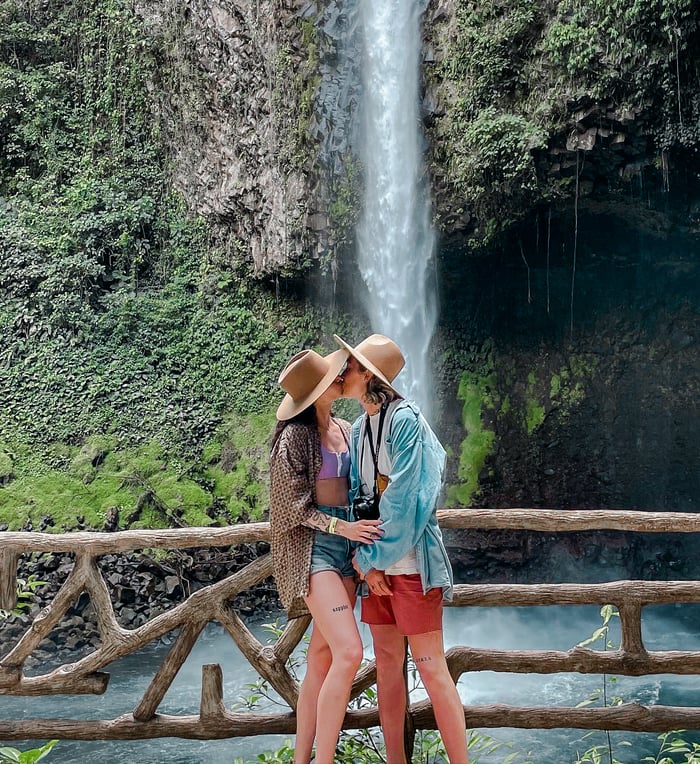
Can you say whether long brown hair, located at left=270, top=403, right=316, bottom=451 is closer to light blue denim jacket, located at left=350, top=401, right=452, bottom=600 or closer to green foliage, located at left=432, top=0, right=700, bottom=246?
light blue denim jacket, located at left=350, top=401, right=452, bottom=600

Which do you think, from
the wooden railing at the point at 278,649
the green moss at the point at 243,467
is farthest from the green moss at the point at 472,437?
the wooden railing at the point at 278,649

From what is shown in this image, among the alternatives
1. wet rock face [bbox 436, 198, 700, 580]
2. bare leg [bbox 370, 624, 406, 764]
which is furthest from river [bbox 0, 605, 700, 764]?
wet rock face [bbox 436, 198, 700, 580]

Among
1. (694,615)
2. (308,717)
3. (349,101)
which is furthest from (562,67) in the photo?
(308,717)

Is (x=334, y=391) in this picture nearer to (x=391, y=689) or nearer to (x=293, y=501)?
(x=293, y=501)

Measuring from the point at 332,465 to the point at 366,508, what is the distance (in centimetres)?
22

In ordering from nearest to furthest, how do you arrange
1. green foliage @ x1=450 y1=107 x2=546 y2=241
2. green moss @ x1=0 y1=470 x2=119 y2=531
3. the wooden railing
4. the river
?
1. the wooden railing
2. the river
3. green moss @ x1=0 y1=470 x2=119 y2=531
4. green foliage @ x1=450 y1=107 x2=546 y2=241

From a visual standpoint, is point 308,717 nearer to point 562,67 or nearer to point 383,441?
point 383,441

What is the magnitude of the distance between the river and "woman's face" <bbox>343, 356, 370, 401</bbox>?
167 cm

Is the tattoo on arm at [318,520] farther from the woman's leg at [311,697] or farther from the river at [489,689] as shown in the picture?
the river at [489,689]

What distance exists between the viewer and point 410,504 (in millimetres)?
2629

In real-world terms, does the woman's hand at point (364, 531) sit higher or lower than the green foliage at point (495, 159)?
lower

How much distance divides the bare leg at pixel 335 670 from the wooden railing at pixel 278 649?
1.87 ft

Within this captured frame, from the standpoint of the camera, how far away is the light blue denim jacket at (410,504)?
2631 millimetres

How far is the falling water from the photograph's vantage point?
10.3m
